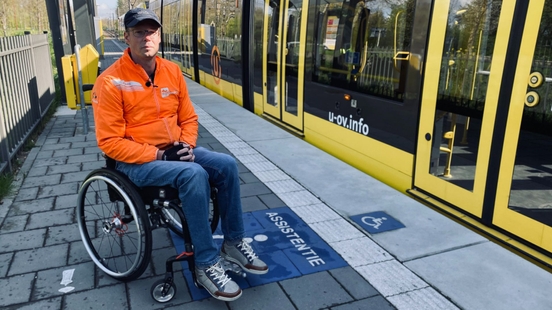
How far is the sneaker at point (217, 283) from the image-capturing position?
221 centimetres

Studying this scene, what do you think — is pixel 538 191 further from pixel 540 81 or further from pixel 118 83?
pixel 118 83

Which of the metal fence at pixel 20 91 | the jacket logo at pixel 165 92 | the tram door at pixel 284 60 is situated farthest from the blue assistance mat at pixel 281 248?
the tram door at pixel 284 60

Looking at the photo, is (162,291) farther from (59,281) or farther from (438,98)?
(438,98)

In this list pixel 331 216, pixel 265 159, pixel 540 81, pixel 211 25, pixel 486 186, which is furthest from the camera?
pixel 211 25

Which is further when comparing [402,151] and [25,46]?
[25,46]

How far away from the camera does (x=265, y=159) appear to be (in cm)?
480

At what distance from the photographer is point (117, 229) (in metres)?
2.54

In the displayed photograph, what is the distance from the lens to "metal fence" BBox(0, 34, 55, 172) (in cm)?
445

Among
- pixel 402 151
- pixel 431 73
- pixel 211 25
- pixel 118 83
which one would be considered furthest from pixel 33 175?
pixel 211 25

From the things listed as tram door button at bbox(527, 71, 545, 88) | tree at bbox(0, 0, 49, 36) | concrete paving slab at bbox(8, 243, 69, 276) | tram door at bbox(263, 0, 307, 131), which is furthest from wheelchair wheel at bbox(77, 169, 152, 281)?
tree at bbox(0, 0, 49, 36)

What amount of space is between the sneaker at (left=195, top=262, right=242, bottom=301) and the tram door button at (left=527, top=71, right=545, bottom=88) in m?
2.23

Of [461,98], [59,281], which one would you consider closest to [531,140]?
[461,98]

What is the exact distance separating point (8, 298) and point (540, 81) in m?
3.40

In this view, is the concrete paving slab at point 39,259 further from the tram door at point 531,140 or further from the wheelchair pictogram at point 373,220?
the tram door at point 531,140
